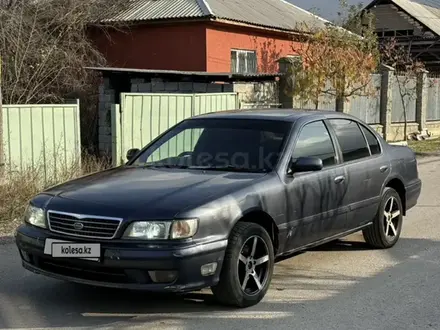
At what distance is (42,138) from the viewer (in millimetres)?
10000

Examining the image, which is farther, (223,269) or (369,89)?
(369,89)

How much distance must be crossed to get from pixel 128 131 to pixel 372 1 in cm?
2957

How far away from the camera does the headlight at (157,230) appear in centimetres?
442

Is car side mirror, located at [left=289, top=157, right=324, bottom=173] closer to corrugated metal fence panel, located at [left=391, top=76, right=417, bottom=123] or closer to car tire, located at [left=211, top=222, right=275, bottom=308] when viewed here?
car tire, located at [left=211, top=222, right=275, bottom=308]

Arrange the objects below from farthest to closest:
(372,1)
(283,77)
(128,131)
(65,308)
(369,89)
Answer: (372,1) → (369,89) → (283,77) → (128,131) → (65,308)

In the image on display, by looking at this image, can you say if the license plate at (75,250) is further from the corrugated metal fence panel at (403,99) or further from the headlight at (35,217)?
the corrugated metal fence panel at (403,99)

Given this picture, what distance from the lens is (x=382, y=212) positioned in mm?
6684

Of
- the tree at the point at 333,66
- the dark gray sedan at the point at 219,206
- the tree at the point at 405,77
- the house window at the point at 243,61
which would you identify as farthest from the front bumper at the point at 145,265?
the tree at the point at 405,77

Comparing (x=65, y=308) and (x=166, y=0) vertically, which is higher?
(x=166, y=0)

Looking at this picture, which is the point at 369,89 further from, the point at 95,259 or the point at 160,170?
the point at 95,259

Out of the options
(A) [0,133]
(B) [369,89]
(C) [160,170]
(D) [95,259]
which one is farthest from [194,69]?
(D) [95,259]

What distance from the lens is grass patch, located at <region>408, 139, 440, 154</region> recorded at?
18.1 m

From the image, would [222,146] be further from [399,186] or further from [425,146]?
[425,146]

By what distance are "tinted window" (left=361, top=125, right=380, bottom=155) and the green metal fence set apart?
528cm
